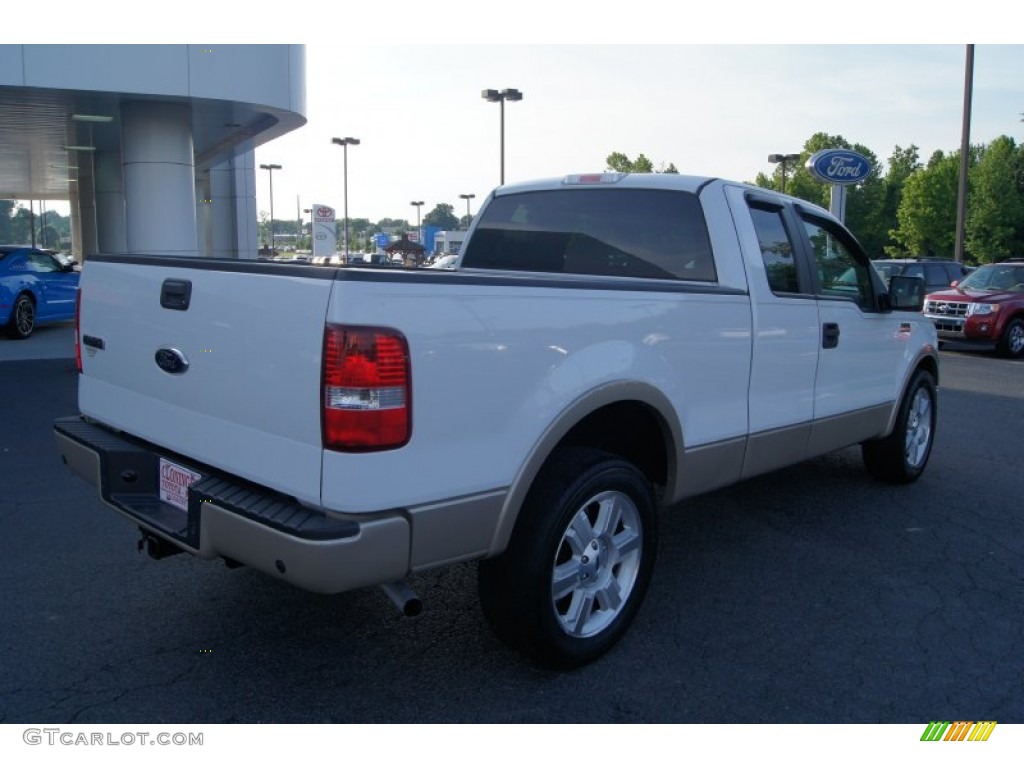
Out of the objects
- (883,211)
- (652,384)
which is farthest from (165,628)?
(883,211)

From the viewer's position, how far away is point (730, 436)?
4.12m

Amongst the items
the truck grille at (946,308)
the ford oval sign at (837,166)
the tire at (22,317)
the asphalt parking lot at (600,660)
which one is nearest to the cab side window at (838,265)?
the asphalt parking lot at (600,660)

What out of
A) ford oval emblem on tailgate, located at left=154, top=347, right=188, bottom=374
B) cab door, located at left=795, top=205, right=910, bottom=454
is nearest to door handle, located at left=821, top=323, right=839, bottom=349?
cab door, located at left=795, top=205, right=910, bottom=454

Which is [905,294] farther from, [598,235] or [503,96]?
[503,96]

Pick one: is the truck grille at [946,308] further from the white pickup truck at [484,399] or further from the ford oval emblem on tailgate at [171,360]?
the ford oval emblem on tailgate at [171,360]

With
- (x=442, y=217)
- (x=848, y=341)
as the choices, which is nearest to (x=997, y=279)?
(x=848, y=341)

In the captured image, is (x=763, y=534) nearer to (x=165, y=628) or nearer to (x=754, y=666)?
(x=754, y=666)

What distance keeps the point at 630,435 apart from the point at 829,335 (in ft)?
5.08

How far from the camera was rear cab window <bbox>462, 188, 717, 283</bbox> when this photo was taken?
14.6 ft

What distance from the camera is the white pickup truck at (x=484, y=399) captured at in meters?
2.67

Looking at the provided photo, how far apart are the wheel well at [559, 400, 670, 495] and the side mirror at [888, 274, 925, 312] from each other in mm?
2388

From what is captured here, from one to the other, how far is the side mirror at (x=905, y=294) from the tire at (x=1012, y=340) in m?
11.4

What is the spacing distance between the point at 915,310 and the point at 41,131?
19.7 m

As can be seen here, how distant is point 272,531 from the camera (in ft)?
8.87
